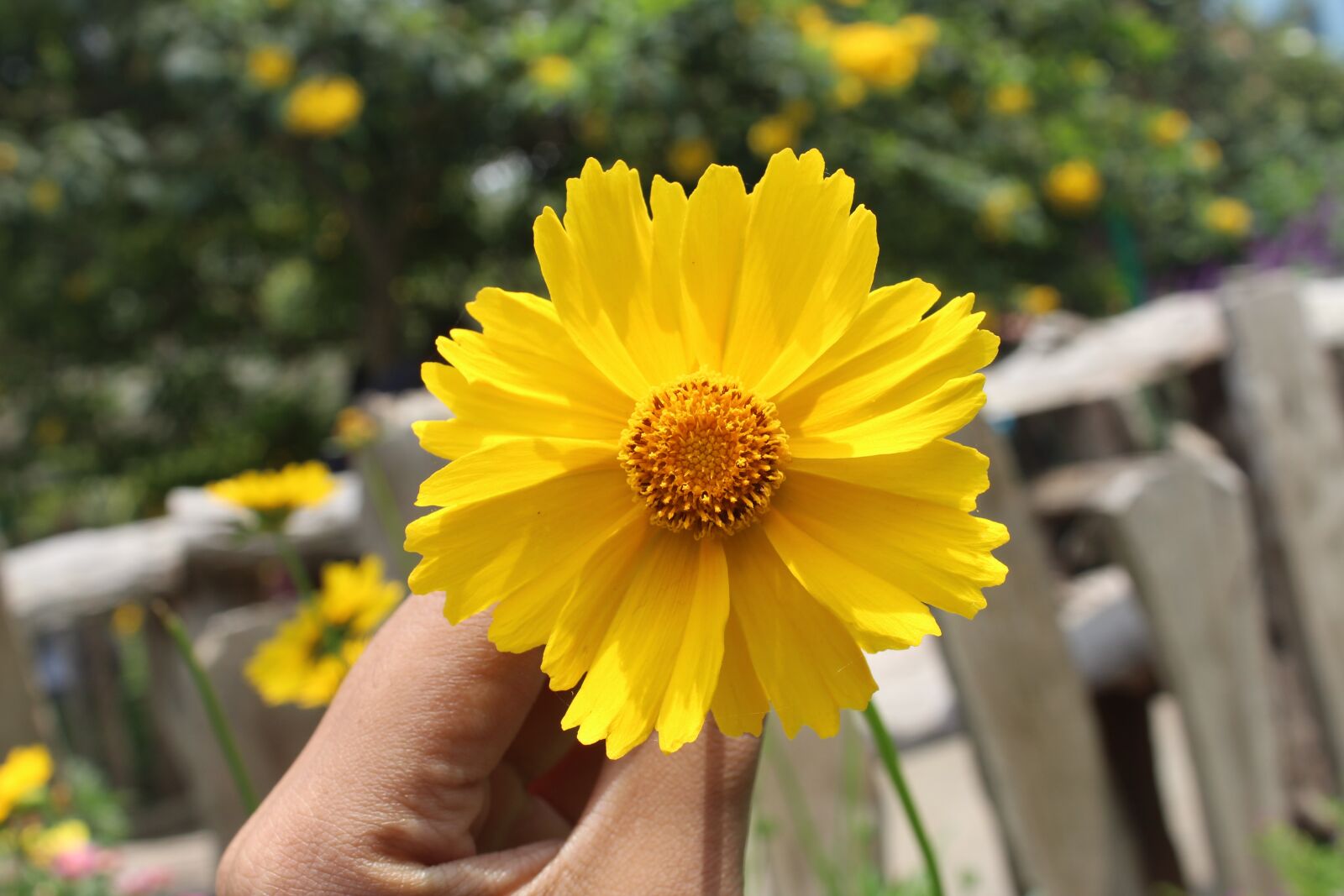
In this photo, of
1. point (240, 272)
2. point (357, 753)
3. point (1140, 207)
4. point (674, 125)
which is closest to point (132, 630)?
point (240, 272)

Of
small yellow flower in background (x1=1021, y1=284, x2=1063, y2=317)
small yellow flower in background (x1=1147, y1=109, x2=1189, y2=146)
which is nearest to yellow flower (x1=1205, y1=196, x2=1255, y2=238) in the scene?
small yellow flower in background (x1=1147, y1=109, x2=1189, y2=146)

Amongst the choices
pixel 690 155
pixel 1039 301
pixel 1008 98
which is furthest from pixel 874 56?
pixel 1039 301

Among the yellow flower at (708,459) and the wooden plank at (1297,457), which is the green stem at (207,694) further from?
the wooden plank at (1297,457)

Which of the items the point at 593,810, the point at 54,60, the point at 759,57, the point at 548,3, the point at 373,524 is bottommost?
the point at 593,810

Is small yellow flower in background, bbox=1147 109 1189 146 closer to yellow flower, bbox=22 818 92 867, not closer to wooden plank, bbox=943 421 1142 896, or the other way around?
wooden plank, bbox=943 421 1142 896

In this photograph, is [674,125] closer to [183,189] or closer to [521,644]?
[183,189]
